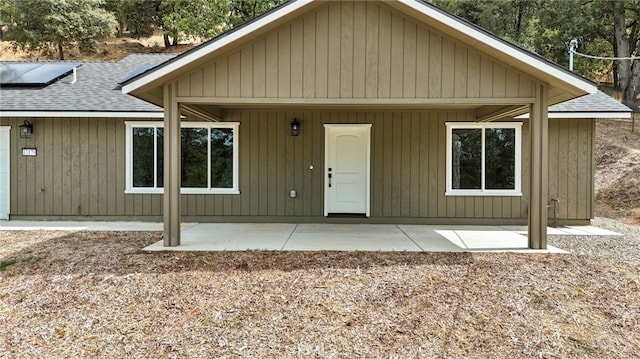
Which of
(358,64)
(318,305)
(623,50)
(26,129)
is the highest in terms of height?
(623,50)

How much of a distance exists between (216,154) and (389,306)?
5.73 m

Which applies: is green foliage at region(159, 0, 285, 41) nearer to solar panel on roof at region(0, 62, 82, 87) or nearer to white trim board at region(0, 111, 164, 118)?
solar panel on roof at region(0, 62, 82, 87)

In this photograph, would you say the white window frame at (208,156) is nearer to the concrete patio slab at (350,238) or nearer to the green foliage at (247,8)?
the concrete patio slab at (350,238)

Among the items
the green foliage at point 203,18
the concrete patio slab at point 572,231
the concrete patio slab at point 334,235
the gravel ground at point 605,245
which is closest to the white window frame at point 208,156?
the concrete patio slab at point 334,235

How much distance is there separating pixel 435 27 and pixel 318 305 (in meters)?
4.07

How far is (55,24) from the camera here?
84.8 feet

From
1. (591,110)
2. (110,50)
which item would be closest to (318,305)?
(591,110)

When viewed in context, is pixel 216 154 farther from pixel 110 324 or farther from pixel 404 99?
pixel 110 324

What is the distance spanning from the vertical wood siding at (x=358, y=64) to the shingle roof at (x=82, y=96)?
3501 millimetres

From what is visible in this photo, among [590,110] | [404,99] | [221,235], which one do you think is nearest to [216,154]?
[221,235]

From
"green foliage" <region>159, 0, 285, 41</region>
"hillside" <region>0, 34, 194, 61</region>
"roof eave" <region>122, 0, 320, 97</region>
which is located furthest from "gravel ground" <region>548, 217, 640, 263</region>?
"hillside" <region>0, 34, 194, 61</region>

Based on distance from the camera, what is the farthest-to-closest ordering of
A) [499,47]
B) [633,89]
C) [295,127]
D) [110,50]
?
[110,50] < [633,89] < [295,127] < [499,47]

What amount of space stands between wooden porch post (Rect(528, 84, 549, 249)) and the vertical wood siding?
0.74 feet

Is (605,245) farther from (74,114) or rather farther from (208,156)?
(74,114)
